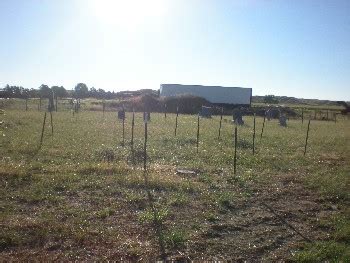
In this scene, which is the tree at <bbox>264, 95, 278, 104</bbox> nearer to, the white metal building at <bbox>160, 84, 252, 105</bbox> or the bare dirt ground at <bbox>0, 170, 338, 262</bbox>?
the white metal building at <bbox>160, 84, 252, 105</bbox>

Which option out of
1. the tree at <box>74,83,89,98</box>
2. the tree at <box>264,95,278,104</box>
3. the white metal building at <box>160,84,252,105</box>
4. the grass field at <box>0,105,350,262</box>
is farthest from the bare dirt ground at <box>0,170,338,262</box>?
the tree at <box>264,95,278,104</box>

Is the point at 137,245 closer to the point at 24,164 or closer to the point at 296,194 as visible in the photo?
the point at 296,194

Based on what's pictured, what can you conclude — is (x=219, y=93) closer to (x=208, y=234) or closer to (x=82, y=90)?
(x=82, y=90)

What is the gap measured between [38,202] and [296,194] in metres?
6.38

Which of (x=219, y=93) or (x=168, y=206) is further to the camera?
(x=219, y=93)

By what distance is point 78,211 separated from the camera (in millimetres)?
8359

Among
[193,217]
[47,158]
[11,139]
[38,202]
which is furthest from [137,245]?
[11,139]

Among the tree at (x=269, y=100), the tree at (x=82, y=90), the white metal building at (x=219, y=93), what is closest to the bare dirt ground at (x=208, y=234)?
the white metal building at (x=219, y=93)

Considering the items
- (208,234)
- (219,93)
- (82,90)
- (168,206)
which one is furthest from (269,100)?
(208,234)

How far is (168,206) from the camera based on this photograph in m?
9.02

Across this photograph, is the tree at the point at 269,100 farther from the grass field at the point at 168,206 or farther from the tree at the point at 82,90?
the grass field at the point at 168,206

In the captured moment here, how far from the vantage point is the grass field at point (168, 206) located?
6758 millimetres

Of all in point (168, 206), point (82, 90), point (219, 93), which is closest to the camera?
point (168, 206)

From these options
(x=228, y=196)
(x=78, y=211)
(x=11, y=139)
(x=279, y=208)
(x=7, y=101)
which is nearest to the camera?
(x=78, y=211)
